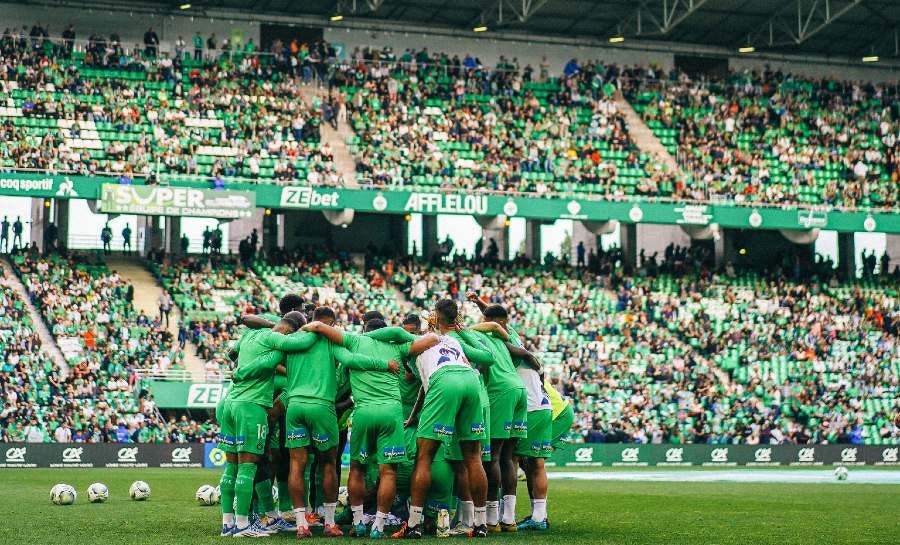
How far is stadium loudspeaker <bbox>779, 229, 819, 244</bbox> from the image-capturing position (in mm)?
51844

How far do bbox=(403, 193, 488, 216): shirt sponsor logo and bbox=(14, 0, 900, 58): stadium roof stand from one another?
835cm

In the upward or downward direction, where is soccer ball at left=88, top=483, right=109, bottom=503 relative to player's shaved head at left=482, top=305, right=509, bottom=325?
downward

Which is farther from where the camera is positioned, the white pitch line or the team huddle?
the white pitch line

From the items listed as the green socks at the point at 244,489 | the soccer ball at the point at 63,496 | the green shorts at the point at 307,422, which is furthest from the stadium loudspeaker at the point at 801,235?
the green socks at the point at 244,489

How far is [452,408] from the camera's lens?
43.3ft

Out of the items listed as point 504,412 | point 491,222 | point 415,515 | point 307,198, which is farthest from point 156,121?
point 415,515

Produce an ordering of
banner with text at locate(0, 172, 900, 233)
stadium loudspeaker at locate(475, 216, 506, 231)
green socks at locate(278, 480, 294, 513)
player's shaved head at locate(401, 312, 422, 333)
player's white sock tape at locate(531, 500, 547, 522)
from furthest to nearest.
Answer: stadium loudspeaker at locate(475, 216, 506, 231) → banner with text at locate(0, 172, 900, 233) → green socks at locate(278, 480, 294, 513) → player's white sock tape at locate(531, 500, 547, 522) → player's shaved head at locate(401, 312, 422, 333)

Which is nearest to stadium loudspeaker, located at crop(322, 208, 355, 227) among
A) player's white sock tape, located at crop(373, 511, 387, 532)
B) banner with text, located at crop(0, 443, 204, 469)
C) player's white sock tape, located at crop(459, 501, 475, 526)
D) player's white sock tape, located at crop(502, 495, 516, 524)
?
banner with text, located at crop(0, 443, 204, 469)

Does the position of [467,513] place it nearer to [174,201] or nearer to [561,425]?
[561,425]

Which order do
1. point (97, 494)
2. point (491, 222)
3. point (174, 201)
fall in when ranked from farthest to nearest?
point (491, 222), point (174, 201), point (97, 494)

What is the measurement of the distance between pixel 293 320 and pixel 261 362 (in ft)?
2.09

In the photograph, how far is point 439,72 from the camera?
5353 centimetres

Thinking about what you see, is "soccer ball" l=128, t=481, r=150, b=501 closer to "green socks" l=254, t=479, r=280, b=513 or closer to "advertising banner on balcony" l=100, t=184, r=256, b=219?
"green socks" l=254, t=479, r=280, b=513

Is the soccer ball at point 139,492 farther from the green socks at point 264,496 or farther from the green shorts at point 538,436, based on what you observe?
the green shorts at point 538,436
